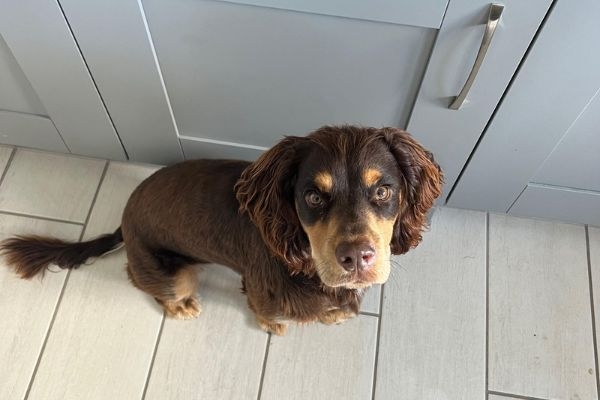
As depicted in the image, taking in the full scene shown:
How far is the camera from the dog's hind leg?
157 cm

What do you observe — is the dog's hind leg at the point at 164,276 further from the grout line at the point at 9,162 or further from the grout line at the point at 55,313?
the grout line at the point at 9,162

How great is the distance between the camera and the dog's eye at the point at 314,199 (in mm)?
1124

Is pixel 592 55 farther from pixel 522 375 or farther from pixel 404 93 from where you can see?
pixel 522 375

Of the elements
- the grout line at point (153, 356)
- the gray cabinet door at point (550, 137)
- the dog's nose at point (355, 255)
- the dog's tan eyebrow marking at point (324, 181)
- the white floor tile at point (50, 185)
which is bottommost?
the grout line at point (153, 356)

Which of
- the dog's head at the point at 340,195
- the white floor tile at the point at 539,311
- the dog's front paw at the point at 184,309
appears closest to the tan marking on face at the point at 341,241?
the dog's head at the point at 340,195

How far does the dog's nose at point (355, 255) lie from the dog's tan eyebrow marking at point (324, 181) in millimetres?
110

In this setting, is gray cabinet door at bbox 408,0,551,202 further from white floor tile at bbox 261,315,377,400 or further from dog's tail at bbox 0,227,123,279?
dog's tail at bbox 0,227,123,279

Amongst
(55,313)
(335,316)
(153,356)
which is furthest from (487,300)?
(55,313)

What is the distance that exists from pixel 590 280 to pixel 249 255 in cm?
113

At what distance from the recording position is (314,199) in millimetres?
1129

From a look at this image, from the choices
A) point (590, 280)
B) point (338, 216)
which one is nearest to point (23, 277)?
point (338, 216)

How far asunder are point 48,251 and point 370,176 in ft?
3.56

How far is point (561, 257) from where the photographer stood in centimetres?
189

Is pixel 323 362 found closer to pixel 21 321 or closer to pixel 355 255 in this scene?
pixel 355 255
